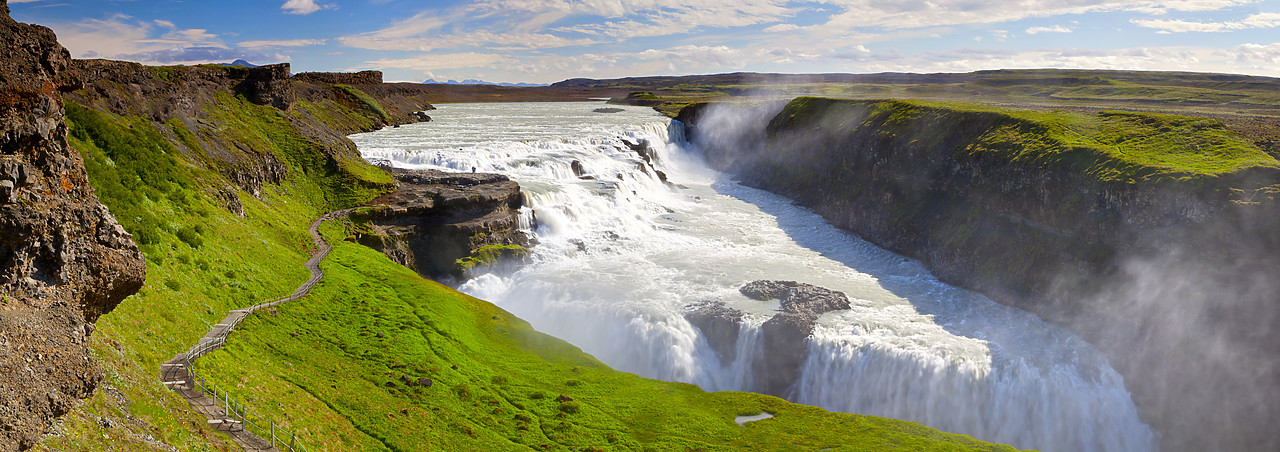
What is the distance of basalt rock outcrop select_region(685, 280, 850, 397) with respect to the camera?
35.4 metres

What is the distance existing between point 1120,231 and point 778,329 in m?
21.6

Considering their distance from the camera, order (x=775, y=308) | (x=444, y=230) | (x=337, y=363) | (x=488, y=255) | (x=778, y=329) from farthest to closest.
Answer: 1. (x=444, y=230)
2. (x=488, y=255)
3. (x=775, y=308)
4. (x=778, y=329)
5. (x=337, y=363)

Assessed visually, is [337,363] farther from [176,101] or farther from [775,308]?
[176,101]

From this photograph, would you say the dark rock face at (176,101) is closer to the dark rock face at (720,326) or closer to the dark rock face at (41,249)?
the dark rock face at (41,249)

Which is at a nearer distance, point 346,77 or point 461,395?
point 461,395

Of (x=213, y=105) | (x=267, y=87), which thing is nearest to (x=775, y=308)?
(x=213, y=105)

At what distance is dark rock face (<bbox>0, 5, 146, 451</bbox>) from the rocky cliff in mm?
40412

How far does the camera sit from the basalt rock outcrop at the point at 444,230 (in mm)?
47000

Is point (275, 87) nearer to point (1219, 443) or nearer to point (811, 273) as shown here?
point (811, 273)

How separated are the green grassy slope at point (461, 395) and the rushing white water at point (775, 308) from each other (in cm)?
593

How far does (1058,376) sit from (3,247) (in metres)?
39.4

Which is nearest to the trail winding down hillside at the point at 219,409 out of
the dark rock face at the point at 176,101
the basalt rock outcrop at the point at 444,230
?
the dark rock face at the point at 176,101

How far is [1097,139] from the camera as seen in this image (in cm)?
4609

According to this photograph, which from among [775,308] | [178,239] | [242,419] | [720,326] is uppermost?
[178,239]
